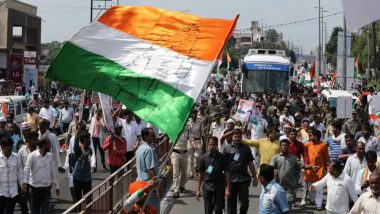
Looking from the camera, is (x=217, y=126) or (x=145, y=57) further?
(x=217, y=126)

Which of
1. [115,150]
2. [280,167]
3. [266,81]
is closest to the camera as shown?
[280,167]

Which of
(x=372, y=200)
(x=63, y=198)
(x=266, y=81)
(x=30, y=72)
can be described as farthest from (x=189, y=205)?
(x=30, y=72)

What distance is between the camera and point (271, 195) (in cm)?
816

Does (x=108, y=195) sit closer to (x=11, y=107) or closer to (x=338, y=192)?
(x=338, y=192)

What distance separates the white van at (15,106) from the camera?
23.0 meters

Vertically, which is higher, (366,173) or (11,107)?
(11,107)

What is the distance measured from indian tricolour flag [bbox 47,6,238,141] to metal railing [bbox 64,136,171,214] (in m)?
1.43

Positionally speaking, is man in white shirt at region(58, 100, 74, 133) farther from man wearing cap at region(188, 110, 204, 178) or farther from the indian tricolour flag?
the indian tricolour flag

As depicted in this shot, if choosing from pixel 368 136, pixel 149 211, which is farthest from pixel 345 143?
pixel 149 211

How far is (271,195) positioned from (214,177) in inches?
119

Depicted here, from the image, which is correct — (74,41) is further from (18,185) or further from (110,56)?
(18,185)

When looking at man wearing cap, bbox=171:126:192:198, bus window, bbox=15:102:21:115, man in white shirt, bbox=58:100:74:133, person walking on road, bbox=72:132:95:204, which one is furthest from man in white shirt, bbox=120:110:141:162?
man in white shirt, bbox=58:100:74:133

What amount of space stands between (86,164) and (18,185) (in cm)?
118

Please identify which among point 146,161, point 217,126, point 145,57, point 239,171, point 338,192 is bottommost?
point 338,192
